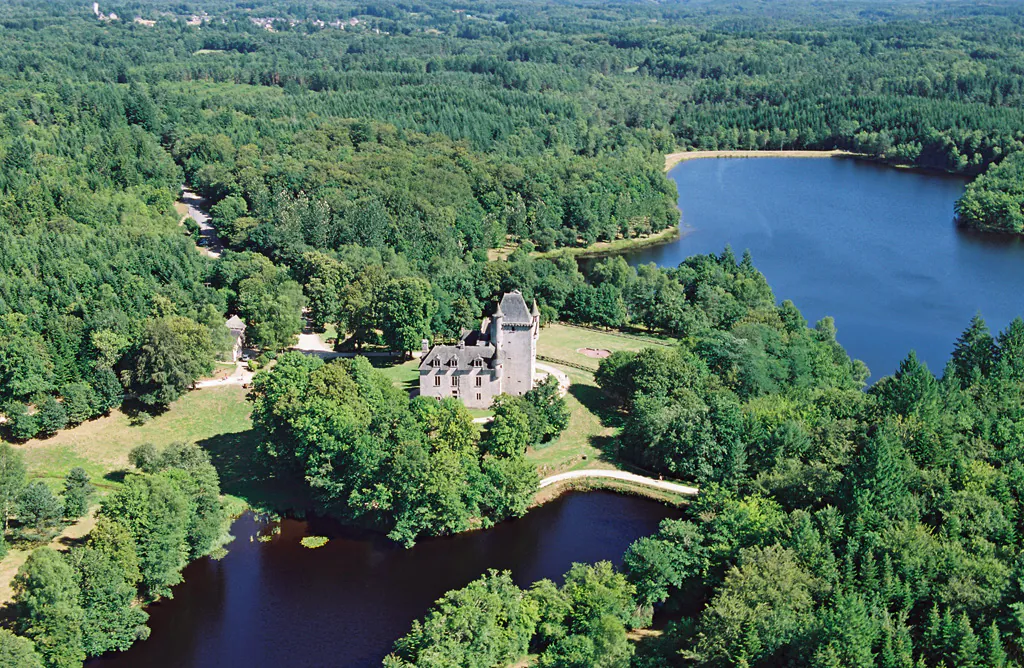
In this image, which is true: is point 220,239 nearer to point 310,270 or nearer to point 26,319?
point 310,270

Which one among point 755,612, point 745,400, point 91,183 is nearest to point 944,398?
point 745,400

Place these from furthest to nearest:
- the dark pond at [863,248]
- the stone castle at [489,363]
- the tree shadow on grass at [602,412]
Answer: the dark pond at [863,248] → the stone castle at [489,363] → the tree shadow on grass at [602,412]

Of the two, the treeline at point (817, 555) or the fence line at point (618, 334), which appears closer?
the treeline at point (817, 555)

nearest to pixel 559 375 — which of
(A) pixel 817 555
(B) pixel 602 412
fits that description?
(B) pixel 602 412

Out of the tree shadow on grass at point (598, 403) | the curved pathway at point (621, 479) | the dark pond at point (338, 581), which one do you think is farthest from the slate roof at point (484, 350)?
the dark pond at point (338, 581)

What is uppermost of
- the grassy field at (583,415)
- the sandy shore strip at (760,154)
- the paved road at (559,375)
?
the sandy shore strip at (760,154)

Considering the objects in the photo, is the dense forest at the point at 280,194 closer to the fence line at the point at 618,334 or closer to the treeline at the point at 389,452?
the fence line at the point at 618,334

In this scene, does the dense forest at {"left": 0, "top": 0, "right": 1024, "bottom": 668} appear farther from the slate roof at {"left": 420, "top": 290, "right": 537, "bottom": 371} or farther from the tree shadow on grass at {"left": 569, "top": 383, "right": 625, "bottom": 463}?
the slate roof at {"left": 420, "top": 290, "right": 537, "bottom": 371}
